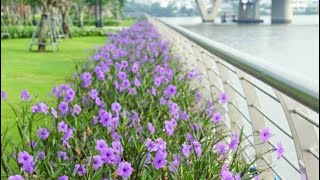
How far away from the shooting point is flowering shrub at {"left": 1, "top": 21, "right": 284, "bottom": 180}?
7.69ft

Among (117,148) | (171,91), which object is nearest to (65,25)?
(171,91)

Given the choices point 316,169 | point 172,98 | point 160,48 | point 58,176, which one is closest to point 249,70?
point 316,169

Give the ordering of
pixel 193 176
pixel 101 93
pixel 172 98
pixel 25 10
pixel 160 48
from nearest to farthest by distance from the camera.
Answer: pixel 193 176 → pixel 172 98 → pixel 101 93 → pixel 160 48 → pixel 25 10

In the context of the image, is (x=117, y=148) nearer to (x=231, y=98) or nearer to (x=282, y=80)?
(x=282, y=80)

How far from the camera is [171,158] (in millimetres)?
2543

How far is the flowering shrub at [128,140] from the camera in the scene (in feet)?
7.69

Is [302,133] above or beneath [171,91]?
above

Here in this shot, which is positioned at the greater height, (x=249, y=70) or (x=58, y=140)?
(x=249, y=70)

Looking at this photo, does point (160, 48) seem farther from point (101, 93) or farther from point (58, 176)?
point (58, 176)

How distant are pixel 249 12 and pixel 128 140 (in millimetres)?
81521

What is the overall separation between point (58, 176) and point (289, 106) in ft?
3.06

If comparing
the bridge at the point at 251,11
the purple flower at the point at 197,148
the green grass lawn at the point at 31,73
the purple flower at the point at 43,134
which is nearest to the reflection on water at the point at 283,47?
the purple flower at the point at 197,148

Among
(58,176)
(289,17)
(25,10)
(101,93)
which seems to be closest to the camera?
(58,176)

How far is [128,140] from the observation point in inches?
105
